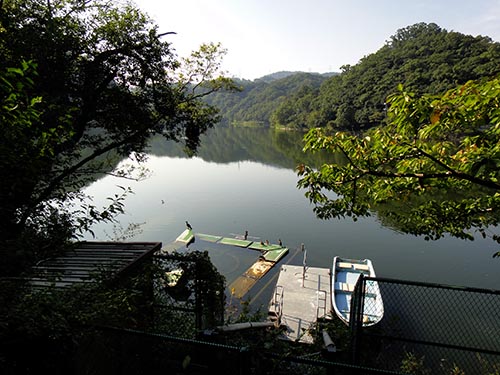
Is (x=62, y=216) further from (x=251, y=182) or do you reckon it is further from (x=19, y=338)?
(x=251, y=182)

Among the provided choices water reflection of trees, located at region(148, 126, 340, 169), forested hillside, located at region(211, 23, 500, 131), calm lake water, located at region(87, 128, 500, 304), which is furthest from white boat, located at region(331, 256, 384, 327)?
forested hillside, located at region(211, 23, 500, 131)

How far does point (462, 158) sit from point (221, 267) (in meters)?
15.3

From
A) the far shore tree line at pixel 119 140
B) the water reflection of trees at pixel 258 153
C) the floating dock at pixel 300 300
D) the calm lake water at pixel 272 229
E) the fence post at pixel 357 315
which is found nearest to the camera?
the far shore tree line at pixel 119 140

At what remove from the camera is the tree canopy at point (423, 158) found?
108 inches

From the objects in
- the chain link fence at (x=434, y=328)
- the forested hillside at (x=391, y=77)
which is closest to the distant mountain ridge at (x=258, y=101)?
the forested hillside at (x=391, y=77)

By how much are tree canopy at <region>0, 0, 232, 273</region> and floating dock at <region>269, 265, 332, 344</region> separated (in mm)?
6690

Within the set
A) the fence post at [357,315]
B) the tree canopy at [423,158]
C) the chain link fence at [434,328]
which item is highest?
the tree canopy at [423,158]

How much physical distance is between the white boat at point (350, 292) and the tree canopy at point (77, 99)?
7.38 metres

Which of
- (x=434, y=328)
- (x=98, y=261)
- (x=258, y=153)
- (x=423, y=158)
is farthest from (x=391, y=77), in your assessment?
(x=98, y=261)

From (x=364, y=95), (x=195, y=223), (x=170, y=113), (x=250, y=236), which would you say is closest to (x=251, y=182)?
(x=195, y=223)

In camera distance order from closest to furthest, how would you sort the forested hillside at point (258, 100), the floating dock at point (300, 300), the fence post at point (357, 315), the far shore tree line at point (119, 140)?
the far shore tree line at point (119, 140) < the fence post at point (357, 315) < the floating dock at point (300, 300) < the forested hillside at point (258, 100)

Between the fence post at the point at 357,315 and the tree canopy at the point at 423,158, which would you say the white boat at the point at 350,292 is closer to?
the fence post at the point at 357,315

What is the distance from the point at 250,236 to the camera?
70.6 ft

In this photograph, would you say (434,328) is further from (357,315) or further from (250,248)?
(250,248)
